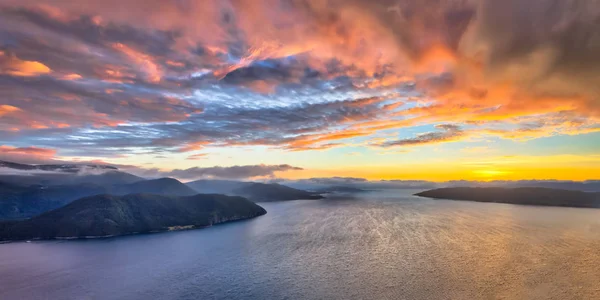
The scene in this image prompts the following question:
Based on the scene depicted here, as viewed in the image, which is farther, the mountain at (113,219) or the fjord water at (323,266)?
the mountain at (113,219)

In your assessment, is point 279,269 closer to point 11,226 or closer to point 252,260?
point 252,260

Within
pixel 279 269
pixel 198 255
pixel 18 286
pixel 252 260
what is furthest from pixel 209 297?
pixel 18 286

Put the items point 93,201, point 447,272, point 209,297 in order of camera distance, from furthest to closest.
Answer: point 93,201 → point 447,272 → point 209,297

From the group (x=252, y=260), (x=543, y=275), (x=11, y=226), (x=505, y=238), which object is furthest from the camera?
(x=11, y=226)

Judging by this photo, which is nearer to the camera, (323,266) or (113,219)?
(323,266)

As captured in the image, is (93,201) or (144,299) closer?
(144,299)
